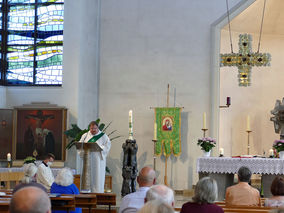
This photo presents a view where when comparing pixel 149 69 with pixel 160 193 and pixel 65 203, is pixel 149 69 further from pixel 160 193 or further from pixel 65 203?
pixel 160 193

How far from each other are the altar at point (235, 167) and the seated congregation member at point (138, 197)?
6775 mm

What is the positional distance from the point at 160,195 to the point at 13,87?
1198 centimetres

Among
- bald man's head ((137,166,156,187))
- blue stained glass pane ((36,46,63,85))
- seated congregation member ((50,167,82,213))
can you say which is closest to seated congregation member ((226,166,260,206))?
bald man's head ((137,166,156,187))

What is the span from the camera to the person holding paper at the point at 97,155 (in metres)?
11.2

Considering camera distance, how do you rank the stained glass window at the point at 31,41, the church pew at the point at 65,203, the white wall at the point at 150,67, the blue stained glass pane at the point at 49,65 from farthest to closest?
the white wall at the point at 150,67 → the stained glass window at the point at 31,41 → the blue stained glass pane at the point at 49,65 → the church pew at the point at 65,203

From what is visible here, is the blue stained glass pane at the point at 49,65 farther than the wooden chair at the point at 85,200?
Yes

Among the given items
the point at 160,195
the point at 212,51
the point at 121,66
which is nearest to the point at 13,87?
the point at 121,66

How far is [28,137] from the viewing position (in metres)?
14.7

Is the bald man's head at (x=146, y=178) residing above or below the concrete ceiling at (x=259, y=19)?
below

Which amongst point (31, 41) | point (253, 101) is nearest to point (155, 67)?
point (253, 101)

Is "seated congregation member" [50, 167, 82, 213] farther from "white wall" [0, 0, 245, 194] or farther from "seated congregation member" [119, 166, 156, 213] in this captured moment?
"white wall" [0, 0, 245, 194]

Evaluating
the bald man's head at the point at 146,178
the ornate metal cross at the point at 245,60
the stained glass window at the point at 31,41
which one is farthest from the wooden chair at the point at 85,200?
the stained glass window at the point at 31,41

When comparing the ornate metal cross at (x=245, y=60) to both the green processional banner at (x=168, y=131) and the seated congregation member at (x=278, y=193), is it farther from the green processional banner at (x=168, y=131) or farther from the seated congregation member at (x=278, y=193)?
the seated congregation member at (x=278, y=193)

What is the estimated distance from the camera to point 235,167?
1178cm
